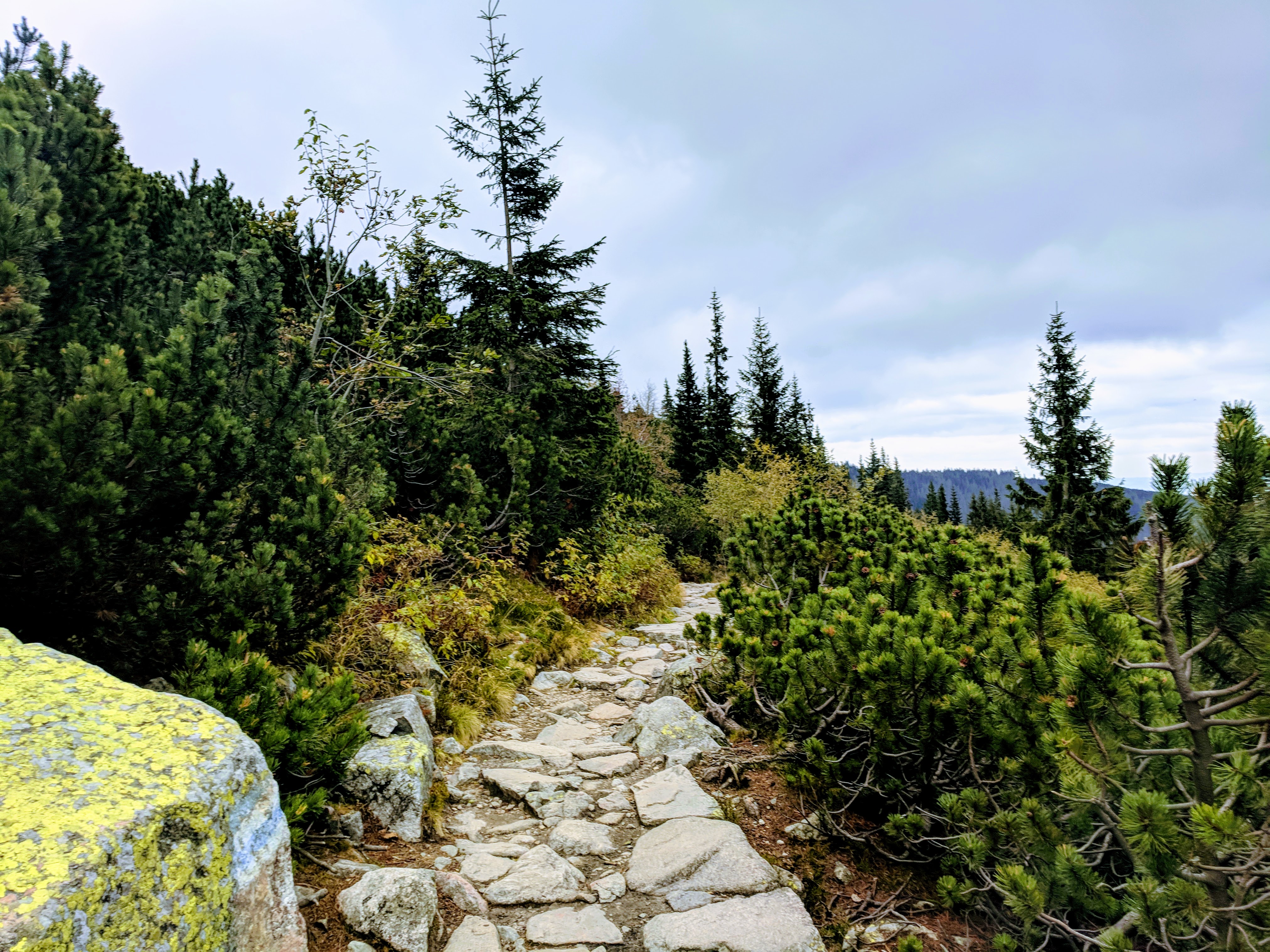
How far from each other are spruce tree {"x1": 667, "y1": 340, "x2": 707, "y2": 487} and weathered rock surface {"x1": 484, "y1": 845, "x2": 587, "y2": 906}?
71.6 feet

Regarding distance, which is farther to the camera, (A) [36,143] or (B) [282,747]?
(A) [36,143]

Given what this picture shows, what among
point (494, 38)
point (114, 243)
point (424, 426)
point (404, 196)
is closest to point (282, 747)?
point (114, 243)

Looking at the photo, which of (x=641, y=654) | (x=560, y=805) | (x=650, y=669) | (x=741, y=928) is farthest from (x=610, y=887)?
(x=641, y=654)

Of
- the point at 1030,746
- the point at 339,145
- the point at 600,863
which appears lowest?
the point at 600,863

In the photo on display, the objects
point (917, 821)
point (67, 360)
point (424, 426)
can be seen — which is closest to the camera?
point (67, 360)

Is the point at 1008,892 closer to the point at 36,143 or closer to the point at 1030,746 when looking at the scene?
the point at 1030,746

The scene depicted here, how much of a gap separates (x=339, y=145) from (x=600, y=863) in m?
7.57

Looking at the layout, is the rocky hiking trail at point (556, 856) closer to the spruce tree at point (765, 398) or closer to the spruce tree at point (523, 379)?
the spruce tree at point (523, 379)

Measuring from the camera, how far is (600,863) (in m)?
3.64

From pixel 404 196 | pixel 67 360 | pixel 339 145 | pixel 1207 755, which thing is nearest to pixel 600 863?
pixel 1207 755

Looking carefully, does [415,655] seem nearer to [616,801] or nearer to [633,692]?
[616,801]

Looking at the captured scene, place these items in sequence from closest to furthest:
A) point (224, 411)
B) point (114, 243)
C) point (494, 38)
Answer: point (224, 411), point (114, 243), point (494, 38)

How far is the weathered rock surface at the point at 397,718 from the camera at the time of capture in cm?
418

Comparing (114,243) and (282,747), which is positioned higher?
(114,243)
